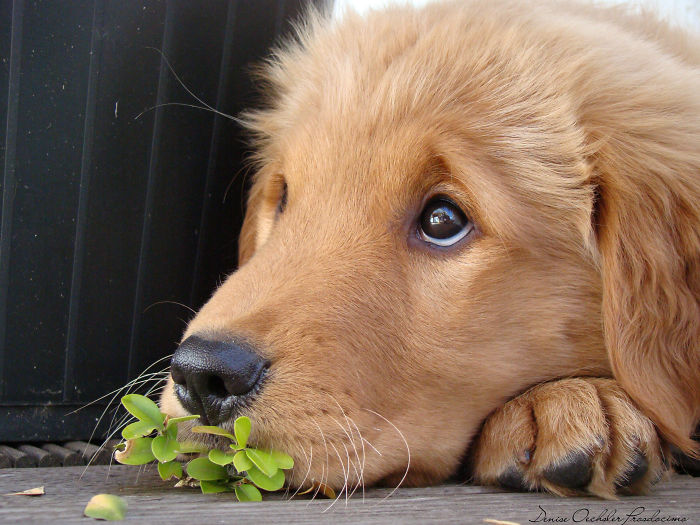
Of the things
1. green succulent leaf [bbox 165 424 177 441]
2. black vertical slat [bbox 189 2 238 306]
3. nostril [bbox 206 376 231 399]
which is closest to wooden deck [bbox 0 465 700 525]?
green succulent leaf [bbox 165 424 177 441]

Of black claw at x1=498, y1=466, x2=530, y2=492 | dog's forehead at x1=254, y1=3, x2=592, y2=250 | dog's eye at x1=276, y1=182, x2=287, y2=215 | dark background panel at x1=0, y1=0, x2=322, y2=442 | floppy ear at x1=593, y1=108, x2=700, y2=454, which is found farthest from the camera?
dog's eye at x1=276, y1=182, x2=287, y2=215

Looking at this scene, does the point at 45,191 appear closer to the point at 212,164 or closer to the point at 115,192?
the point at 115,192

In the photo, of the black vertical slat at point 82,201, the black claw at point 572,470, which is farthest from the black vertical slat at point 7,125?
the black claw at point 572,470

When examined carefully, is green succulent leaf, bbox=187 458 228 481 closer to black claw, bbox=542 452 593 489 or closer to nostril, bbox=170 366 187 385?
nostril, bbox=170 366 187 385

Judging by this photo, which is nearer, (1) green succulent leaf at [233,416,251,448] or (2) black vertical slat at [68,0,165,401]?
(1) green succulent leaf at [233,416,251,448]

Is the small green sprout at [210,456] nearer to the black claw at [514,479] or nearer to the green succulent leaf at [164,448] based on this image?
the green succulent leaf at [164,448]

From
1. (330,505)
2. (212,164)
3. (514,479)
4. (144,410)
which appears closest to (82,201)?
(212,164)
